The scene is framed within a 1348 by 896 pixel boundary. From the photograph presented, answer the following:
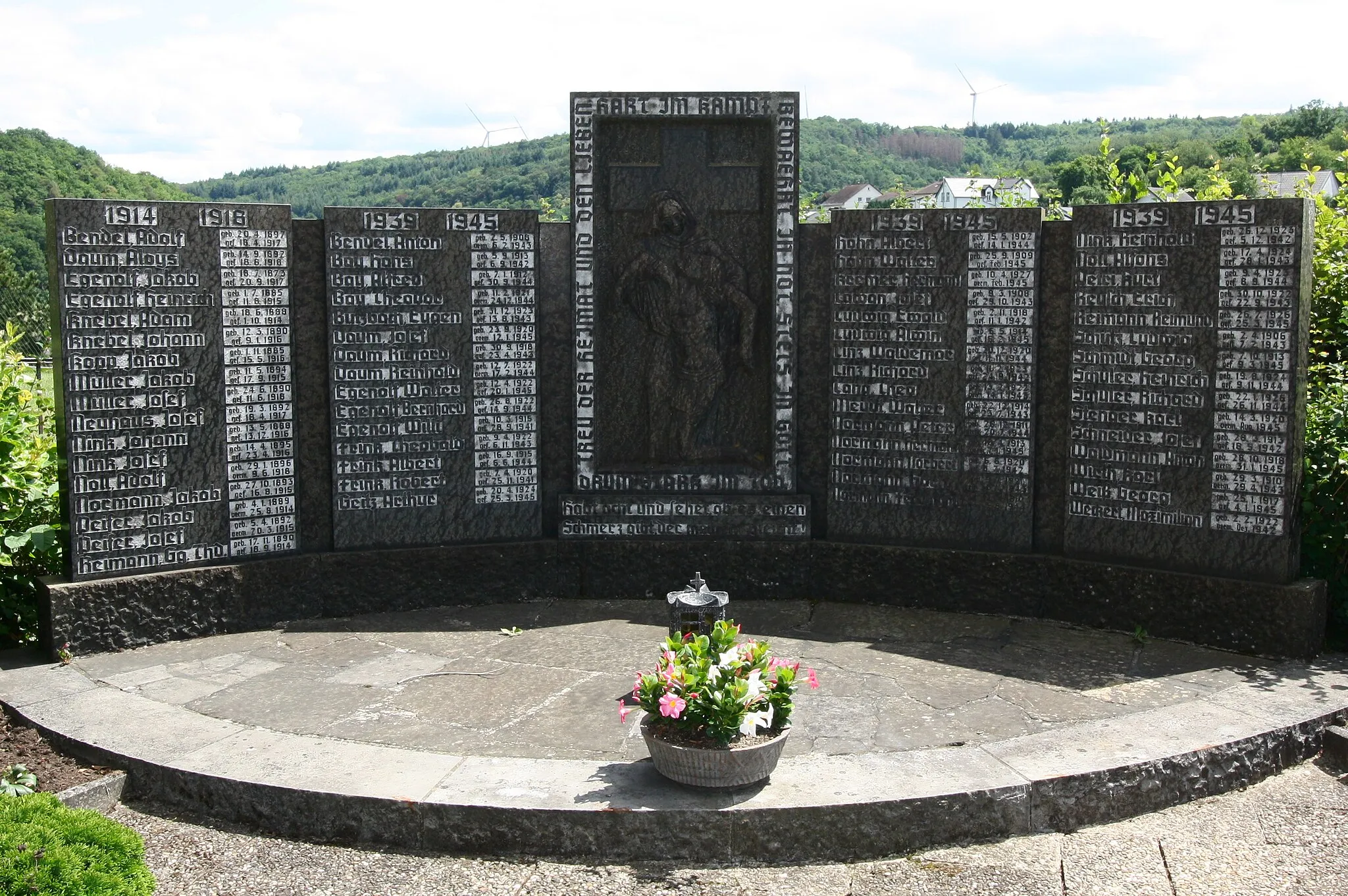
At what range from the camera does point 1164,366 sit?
769cm

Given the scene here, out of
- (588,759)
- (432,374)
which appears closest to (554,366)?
(432,374)

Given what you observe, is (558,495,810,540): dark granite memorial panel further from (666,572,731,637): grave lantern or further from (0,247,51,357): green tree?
(0,247,51,357): green tree

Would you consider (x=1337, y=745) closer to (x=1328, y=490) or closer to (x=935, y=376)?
(x=1328, y=490)

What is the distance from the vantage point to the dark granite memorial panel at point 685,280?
8.56 metres

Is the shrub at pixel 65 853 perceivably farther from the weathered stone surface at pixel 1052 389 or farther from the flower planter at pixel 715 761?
the weathered stone surface at pixel 1052 389

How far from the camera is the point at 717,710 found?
5031 mm

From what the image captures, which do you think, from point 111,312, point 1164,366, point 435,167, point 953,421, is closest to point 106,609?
point 111,312

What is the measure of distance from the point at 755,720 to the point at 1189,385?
4123 millimetres

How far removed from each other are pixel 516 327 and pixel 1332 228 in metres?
6.03

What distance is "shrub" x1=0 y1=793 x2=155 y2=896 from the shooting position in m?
4.19

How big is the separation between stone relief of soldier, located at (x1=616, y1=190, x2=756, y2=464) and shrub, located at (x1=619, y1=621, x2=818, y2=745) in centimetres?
375

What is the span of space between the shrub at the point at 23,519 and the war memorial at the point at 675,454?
44cm

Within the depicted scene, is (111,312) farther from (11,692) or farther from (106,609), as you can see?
(11,692)

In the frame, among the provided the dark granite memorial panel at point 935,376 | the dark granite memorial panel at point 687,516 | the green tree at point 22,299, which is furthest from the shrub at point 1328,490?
the green tree at point 22,299
